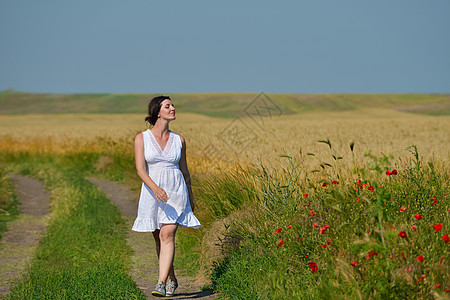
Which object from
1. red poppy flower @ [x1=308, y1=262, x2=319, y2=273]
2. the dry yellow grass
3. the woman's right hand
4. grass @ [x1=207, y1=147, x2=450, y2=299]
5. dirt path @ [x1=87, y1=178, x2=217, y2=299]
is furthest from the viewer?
the dry yellow grass

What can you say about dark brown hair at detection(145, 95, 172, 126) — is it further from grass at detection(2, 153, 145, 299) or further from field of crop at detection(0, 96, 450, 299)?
grass at detection(2, 153, 145, 299)

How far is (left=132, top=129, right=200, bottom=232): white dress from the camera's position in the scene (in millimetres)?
5945

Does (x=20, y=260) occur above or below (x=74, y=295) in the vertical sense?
below

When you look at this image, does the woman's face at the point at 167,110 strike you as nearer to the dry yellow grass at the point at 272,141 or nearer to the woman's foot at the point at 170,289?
the woman's foot at the point at 170,289

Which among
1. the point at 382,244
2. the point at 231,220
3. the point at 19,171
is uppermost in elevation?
the point at 382,244

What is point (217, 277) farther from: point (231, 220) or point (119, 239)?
point (119, 239)

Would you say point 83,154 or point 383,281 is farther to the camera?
point 83,154

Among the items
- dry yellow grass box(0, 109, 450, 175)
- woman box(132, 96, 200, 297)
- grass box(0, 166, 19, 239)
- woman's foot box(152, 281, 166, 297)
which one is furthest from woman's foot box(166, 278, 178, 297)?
grass box(0, 166, 19, 239)

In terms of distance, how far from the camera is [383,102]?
9881cm

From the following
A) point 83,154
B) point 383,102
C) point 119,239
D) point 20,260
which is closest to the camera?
point 20,260

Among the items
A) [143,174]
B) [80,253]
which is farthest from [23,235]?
[143,174]

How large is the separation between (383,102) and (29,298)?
323ft

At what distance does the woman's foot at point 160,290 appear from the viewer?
579cm

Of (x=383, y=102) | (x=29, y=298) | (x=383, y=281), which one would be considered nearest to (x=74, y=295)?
(x=29, y=298)
